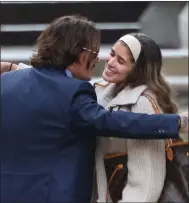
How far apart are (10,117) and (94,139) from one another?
413 mm

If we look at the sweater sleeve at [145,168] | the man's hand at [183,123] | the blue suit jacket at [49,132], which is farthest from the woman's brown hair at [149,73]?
the blue suit jacket at [49,132]

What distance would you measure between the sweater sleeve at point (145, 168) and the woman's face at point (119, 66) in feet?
0.67

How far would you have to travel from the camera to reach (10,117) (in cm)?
225

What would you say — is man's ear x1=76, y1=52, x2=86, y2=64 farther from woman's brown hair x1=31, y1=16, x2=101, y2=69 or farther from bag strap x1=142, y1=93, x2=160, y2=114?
bag strap x1=142, y1=93, x2=160, y2=114

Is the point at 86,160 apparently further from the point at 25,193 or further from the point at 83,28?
the point at 83,28

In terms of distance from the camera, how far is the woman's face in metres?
2.77

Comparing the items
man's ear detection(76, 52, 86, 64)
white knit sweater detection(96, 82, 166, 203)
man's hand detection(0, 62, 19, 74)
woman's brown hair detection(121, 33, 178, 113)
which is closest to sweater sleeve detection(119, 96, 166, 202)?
white knit sweater detection(96, 82, 166, 203)

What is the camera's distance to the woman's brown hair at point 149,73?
2785 mm

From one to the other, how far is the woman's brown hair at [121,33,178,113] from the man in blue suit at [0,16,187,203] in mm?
480

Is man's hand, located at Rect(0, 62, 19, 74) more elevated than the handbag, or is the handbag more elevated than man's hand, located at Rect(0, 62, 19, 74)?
man's hand, located at Rect(0, 62, 19, 74)

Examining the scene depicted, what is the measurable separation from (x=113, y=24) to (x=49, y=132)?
270 centimetres

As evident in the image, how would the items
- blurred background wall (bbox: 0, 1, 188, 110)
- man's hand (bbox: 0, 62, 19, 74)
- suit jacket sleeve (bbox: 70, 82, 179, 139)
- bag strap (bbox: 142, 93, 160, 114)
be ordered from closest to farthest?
suit jacket sleeve (bbox: 70, 82, 179, 139) → man's hand (bbox: 0, 62, 19, 74) → bag strap (bbox: 142, 93, 160, 114) → blurred background wall (bbox: 0, 1, 188, 110)

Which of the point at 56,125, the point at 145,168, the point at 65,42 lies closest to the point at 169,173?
the point at 145,168

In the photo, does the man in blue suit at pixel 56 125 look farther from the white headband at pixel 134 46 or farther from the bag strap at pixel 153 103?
the white headband at pixel 134 46
